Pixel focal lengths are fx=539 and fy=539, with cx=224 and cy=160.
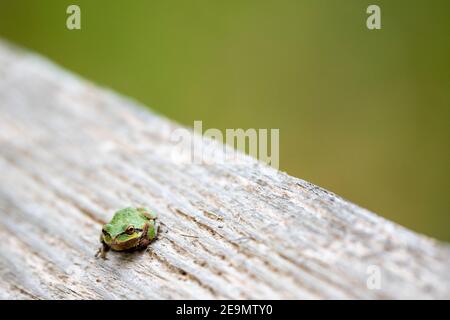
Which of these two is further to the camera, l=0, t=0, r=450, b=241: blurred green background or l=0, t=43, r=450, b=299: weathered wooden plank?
l=0, t=0, r=450, b=241: blurred green background

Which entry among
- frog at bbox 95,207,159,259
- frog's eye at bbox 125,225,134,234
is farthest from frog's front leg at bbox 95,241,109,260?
frog's eye at bbox 125,225,134,234

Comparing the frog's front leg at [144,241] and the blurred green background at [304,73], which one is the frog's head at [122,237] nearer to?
the frog's front leg at [144,241]

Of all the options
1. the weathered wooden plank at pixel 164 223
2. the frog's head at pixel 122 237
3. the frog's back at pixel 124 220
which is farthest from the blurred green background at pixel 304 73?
the frog's head at pixel 122 237

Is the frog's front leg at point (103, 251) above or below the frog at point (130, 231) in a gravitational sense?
below

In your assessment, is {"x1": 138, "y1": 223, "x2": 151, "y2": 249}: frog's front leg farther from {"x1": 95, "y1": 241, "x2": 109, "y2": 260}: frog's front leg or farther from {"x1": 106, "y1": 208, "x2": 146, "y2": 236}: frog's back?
{"x1": 95, "y1": 241, "x2": 109, "y2": 260}: frog's front leg

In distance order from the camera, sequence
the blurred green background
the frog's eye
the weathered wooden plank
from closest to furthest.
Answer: the weathered wooden plank → the frog's eye → the blurred green background

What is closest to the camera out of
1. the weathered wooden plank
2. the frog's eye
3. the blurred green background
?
the weathered wooden plank

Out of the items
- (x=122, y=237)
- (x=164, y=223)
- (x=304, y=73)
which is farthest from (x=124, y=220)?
(x=304, y=73)
